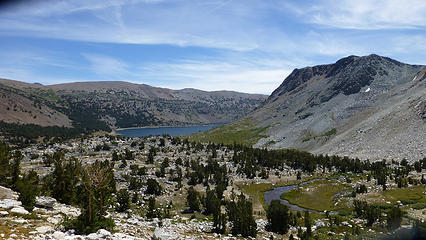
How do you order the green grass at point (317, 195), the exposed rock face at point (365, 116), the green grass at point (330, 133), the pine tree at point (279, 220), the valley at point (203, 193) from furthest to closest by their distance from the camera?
the green grass at point (330, 133), the exposed rock face at point (365, 116), the green grass at point (317, 195), the pine tree at point (279, 220), the valley at point (203, 193)

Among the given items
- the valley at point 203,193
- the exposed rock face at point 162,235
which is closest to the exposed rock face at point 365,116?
the valley at point 203,193

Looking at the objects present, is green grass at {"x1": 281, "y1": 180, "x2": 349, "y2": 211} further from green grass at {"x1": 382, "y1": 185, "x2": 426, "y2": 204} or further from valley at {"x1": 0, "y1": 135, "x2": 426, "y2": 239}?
green grass at {"x1": 382, "y1": 185, "x2": 426, "y2": 204}

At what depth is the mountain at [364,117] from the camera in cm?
7515

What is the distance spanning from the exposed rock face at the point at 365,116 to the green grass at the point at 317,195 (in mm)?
25450

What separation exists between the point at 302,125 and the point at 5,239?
130 m

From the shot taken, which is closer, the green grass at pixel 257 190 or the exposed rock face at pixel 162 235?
the exposed rock face at pixel 162 235

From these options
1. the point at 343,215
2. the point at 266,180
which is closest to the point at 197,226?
the point at 343,215

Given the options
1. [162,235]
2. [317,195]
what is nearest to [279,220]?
[162,235]

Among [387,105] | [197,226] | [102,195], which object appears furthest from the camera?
[387,105]

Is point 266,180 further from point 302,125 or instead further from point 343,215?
point 302,125

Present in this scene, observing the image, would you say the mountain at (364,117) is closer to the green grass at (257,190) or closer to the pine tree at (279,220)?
the green grass at (257,190)

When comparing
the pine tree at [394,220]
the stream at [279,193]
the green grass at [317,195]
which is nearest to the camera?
the pine tree at [394,220]

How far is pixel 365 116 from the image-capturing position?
10669 cm

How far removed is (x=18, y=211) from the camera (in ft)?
48.3
